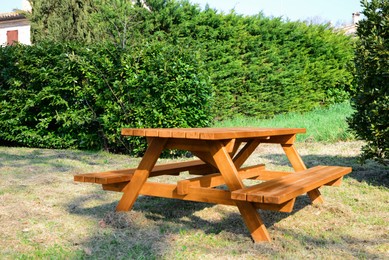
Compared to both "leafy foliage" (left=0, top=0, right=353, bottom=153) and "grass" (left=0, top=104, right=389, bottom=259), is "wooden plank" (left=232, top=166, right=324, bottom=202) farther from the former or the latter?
"leafy foliage" (left=0, top=0, right=353, bottom=153)

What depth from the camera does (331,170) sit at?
180 inches

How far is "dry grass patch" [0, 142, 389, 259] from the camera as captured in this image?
3348mm

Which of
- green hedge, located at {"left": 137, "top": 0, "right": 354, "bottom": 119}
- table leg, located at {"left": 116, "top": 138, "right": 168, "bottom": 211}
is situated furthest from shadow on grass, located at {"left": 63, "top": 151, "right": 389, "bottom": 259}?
green hedge, located at {"left": 137, "top": 0, "right": 354, "bottom": 119}

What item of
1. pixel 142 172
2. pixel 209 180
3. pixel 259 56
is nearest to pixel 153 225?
pixel 142 172

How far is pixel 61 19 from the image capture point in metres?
18.0

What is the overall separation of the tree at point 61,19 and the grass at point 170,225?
1217 centimetres

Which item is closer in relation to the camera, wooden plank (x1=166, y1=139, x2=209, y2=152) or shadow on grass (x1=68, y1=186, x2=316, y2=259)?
shadow on grass (x1=68, y1=186, x2=316, y2=259)

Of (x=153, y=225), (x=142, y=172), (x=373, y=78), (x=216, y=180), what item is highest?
(x=373, y=78)

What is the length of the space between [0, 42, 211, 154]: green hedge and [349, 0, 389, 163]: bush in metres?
2.91

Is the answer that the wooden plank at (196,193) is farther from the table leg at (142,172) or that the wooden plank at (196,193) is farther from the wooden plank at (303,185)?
the wooden plank at (303,185)

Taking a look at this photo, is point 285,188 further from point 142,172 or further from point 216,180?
point 142,172

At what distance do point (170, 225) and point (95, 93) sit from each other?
4.85 metres

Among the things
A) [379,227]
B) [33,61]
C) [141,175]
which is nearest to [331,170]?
[379,227]

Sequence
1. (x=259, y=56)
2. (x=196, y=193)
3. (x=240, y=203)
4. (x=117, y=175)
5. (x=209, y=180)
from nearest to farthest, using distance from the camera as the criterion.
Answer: (x=240, y=203)
(x=196, y=193)
(x=117, y=175)
(x=209, y=180)
(x=259, y=56)
